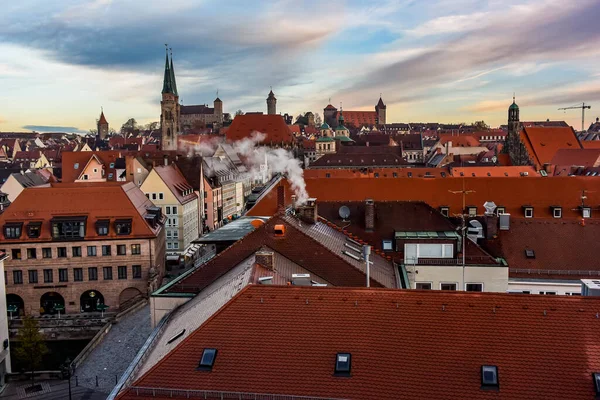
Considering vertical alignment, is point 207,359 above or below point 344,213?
below

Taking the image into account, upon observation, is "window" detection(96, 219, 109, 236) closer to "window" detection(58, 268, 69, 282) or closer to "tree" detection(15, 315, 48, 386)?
"window" detection(58, 268, 69, 282)

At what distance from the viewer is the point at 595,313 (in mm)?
15945

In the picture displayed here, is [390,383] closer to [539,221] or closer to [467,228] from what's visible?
[467,228]

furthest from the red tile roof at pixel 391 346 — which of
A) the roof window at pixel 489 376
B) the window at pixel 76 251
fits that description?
the window at pixel 76 251

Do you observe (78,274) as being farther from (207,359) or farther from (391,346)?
(391,346)

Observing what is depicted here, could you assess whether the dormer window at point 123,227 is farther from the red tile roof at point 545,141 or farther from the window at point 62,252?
the red tile roof at point 545,141

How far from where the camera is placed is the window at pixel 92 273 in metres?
47.1

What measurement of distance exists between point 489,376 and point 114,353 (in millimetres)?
26270

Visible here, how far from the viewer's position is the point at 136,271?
47.7 m

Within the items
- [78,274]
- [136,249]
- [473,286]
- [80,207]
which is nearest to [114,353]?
[136,249]

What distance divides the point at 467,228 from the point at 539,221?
453 centimetres

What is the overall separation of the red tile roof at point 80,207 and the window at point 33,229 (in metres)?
0.31

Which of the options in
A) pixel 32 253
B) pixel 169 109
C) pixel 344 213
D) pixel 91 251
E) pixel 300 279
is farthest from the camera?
pixel 169 109

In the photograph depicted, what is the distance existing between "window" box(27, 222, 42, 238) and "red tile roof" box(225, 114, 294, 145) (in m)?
114
